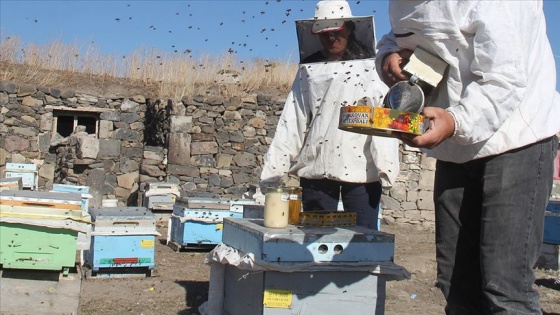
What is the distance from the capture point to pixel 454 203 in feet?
6.45

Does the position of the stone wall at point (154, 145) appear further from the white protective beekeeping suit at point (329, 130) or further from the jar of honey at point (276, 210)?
the jar of honey at point (276, 210)

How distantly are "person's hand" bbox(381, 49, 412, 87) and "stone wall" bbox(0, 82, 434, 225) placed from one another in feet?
27.5

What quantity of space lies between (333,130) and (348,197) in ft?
1.17

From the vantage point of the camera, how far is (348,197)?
351cm

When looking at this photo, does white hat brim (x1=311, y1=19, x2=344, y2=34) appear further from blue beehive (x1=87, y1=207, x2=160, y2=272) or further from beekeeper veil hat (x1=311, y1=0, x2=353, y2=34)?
blue beehive (x1=87, y1=207, x2=160, y2=272)

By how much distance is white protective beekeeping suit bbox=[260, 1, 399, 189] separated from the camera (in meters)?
3.43

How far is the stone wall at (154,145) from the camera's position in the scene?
10.4 meters

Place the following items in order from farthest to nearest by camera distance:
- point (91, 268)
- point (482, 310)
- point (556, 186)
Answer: point (556, 186)
point (91, 268)
point (482, 310)

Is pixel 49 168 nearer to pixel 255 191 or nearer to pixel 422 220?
pixel 255 191

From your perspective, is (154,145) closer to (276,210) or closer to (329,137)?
(329,137)

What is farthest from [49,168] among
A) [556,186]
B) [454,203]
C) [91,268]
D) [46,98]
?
[454,203]

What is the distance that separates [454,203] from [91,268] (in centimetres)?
400

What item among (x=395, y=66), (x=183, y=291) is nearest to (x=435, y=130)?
(x=395, y=66)

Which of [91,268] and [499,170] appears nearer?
[499,170]
